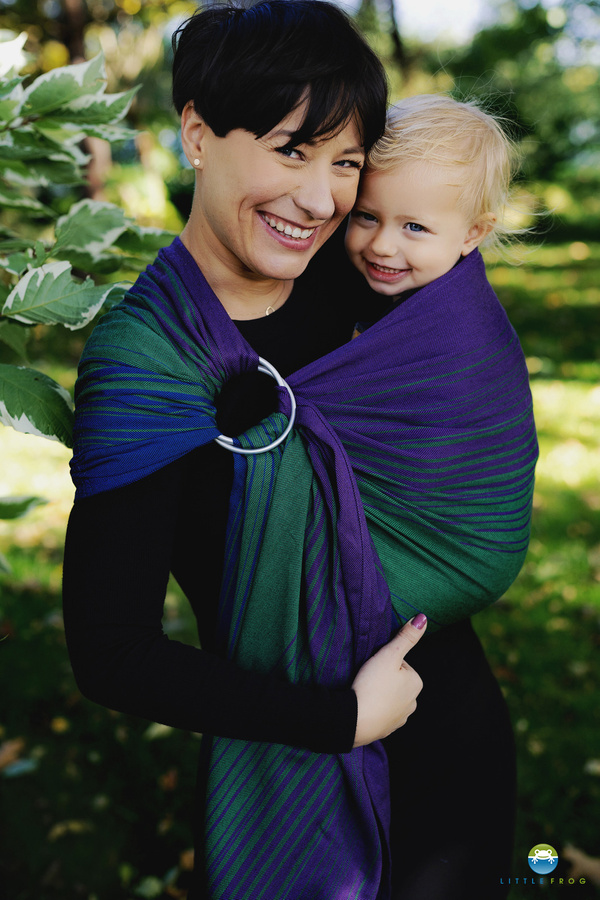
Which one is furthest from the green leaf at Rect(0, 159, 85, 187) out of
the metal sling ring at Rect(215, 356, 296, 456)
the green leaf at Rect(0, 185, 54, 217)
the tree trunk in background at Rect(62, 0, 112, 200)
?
the tree trunk in background at Rect(62, 0, 112, 200)

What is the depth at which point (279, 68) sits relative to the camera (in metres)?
1.01

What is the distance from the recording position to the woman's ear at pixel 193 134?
113 centimetres

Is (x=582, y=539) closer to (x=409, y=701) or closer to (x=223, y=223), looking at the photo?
(x=409, y=701)

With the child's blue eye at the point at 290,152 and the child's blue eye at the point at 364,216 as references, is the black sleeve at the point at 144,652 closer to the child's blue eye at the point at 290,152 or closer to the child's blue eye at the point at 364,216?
the child's blue eye at the point at 290,152

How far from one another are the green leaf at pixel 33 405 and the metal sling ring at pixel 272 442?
254 millimetres

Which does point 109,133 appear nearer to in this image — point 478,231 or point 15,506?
point 15,506

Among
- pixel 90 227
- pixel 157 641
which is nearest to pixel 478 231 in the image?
pixel 90 227

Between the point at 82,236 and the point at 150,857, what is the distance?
80.9 inches

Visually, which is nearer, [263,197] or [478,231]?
[263,197]

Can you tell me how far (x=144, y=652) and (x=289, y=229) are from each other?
696 millimetres

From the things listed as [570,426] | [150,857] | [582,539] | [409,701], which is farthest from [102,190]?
[409,701]

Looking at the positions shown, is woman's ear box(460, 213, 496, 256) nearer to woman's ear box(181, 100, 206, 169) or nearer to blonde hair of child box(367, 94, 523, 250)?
blonde hair of child box(367, 94, 523, 250)

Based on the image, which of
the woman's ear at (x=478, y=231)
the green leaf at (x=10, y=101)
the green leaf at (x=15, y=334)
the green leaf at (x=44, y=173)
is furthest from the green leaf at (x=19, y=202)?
the woman's ear at (x=478, y=231)

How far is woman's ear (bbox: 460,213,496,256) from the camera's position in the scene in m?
1.57
